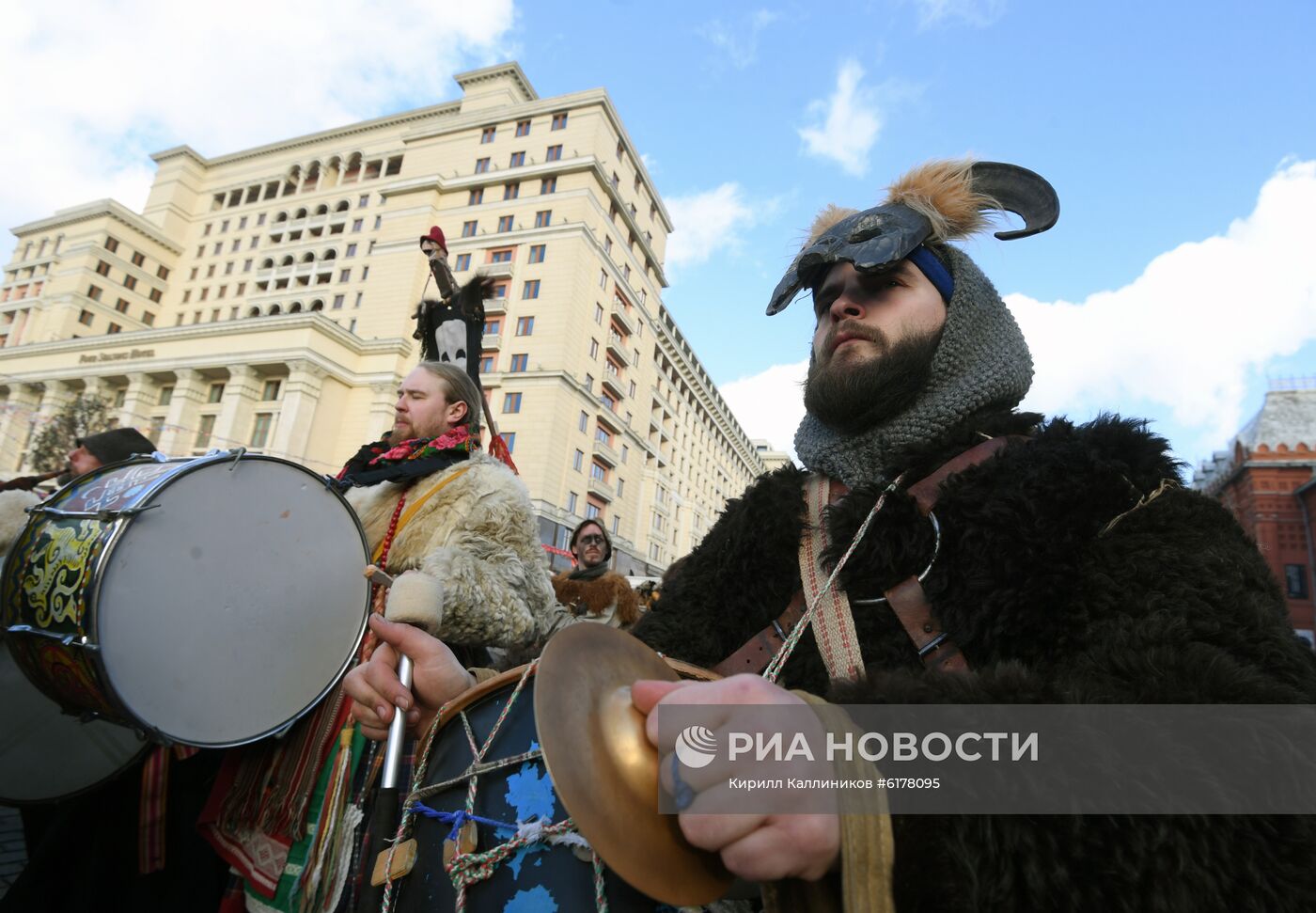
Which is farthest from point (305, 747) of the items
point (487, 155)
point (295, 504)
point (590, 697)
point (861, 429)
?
point (487, 155)

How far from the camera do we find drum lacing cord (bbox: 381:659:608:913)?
1005mm

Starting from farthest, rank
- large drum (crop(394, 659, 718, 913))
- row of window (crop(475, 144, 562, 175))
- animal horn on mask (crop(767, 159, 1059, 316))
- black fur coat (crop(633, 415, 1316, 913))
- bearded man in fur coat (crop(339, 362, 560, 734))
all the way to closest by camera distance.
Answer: row of window (crop(475, 144, 562, 175))
bearded man in fur coat (crop(339, 362, 560, 734))
animal horn on mask (crop(767, 159, 1059, 316))
large drum (crop(394, 659, 718, 913))
black fur coat (crop(633, 415, 1316, 913))

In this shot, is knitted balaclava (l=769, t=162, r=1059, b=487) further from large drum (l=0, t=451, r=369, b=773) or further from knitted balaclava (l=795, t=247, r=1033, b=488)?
large drum (l=0, t=451, r=369, b=773)

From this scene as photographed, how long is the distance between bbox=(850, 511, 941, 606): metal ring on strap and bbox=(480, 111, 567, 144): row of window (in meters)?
39.6

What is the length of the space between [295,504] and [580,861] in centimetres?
177

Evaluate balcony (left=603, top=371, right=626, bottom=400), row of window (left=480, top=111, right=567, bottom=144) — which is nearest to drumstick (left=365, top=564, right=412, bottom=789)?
balcony (left=603, top=371, right=626, bottom=400)

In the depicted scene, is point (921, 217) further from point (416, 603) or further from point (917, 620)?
point (416, 603)

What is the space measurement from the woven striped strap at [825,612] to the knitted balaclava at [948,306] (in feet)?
0.52

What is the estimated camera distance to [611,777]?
2.64ft

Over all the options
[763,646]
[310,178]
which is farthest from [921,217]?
[310,178]

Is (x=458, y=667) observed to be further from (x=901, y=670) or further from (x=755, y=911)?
(x=901, y=670)

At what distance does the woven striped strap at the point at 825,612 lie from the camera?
1.29 metres

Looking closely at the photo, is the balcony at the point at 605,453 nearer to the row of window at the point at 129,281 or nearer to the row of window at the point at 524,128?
the row of window at the point at 524,128

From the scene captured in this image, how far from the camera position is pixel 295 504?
2.28m
